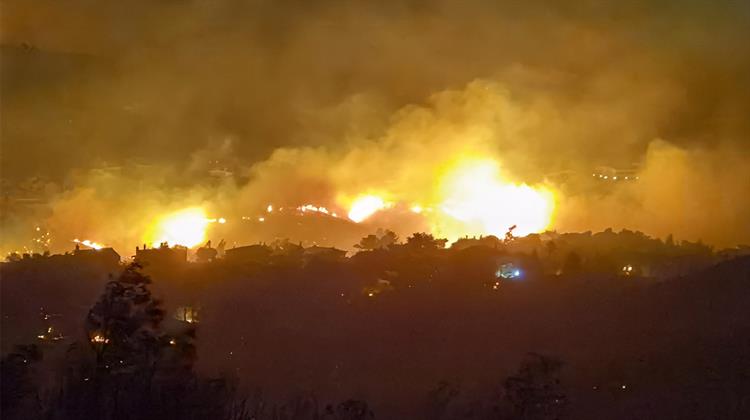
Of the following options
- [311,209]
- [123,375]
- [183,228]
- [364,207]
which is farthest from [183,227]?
[123,375]

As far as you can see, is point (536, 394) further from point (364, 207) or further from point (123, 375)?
point (364, 207)

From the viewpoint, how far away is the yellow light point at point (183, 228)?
56.8m

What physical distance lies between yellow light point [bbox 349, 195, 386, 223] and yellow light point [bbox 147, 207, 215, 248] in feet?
34.8

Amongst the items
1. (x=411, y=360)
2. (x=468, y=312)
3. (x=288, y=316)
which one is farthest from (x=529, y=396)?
(x=288, y=316)

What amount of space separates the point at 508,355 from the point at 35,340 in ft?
63.4

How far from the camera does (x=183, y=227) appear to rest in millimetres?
58375

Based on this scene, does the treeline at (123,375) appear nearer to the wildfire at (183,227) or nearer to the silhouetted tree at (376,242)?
Answer: the silhouetted tree at (376,242)

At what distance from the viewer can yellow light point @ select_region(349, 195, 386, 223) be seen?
197 ft

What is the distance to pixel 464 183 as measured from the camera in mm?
60281

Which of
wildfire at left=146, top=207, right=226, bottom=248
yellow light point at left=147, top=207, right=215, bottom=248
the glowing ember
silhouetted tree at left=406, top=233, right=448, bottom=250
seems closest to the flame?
wildfire at left=146, top=207, right=226, bottom=248

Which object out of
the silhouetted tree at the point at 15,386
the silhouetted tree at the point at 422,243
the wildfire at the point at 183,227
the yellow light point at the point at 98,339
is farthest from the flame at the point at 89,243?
the yellow light point at the point at 98,339

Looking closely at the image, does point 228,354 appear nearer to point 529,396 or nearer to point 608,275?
point 529,396

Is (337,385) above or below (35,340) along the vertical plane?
below

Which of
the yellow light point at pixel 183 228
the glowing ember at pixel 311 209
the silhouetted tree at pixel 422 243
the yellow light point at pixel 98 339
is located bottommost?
the yellow light point at pixel 98 339
